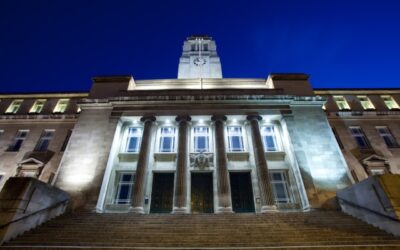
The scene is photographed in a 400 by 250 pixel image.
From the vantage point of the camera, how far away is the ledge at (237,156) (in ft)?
69.2

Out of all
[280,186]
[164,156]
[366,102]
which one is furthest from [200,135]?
[366,102]

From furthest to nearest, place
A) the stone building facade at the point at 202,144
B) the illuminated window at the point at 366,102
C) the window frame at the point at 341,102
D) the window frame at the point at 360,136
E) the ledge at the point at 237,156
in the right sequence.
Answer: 1. the illuminated window at the point at 366,102
2. the window frame at the point at 341,102
3. the window frame at the point at 360,136
4. the ledge at the point at 237,156
5. the stone building facade at the point at 202,144

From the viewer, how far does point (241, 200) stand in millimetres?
19344

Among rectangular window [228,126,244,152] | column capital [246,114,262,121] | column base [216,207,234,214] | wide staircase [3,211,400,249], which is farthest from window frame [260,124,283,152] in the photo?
wide staircase [3,211,400,249]

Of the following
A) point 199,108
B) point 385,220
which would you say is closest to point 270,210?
point 385,220

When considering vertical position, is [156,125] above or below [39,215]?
above

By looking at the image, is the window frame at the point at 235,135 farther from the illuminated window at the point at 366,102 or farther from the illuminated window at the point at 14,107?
the illuminated window at the point at 14,107

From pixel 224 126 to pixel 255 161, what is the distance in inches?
187

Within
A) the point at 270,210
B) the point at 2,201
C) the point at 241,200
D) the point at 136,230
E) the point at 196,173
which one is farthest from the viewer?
the point at 196,173

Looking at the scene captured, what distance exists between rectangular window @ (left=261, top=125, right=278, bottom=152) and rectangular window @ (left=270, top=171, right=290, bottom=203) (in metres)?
2.46

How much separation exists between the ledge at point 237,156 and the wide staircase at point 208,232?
677 cm

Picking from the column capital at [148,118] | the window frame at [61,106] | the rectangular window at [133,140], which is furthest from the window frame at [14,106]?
the column capital at [148,118]

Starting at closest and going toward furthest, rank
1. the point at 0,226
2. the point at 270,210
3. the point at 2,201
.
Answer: the point at 0,226 → the point at 2,201 → the point at 270,210

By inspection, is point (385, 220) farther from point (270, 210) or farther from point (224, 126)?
point (224, 126)
